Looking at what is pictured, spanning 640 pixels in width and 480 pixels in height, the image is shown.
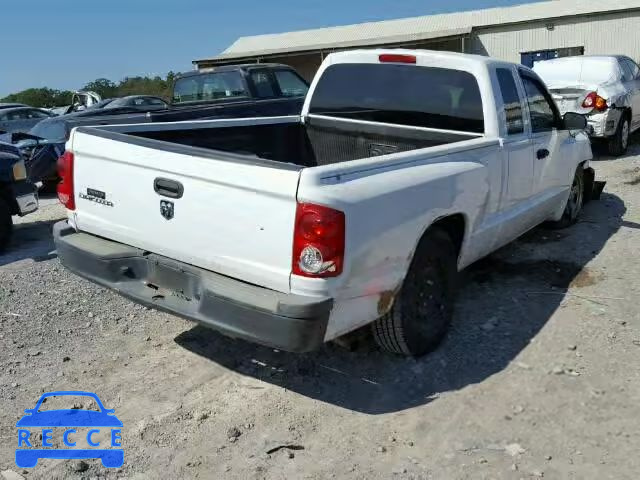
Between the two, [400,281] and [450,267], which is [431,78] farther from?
[400,281]

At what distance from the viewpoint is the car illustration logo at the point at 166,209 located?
11.1 ft

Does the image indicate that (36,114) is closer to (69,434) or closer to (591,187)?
(591,187)

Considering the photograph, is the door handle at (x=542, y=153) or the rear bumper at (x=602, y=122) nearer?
the door handle at (x=542, y=153)

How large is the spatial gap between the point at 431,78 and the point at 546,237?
263 cm

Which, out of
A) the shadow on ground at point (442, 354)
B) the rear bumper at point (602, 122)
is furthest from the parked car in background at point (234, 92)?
the shadow on ground at point (442, 354)

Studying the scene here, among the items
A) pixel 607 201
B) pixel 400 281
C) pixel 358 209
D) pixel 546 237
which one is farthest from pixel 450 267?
pixel 607 201

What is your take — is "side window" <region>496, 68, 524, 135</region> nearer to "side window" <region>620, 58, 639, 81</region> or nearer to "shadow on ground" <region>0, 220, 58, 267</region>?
"shadow on ground" <region>0, 220, 58, 267</region>

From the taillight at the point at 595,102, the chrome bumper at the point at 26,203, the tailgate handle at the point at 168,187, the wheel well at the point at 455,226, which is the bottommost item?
the chrome bumper at the point at 26,203

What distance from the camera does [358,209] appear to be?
301 centimetres

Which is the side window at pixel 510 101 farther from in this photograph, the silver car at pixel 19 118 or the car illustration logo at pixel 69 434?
the silver car at pixel 19 118

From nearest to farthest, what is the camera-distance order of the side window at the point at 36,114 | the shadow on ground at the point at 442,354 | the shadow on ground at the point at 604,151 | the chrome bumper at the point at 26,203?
the shadow on ground at the point at 442,354 → the chrome bumper at the point at 26,203 → the shadow on ground at the point at 604,151 → the side window at the point at 36,114

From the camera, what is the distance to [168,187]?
336 centimetres

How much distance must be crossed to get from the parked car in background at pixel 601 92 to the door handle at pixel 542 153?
5238 millimetres

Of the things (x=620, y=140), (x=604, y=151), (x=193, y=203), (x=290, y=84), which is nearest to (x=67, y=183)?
(x=193, y=203)
